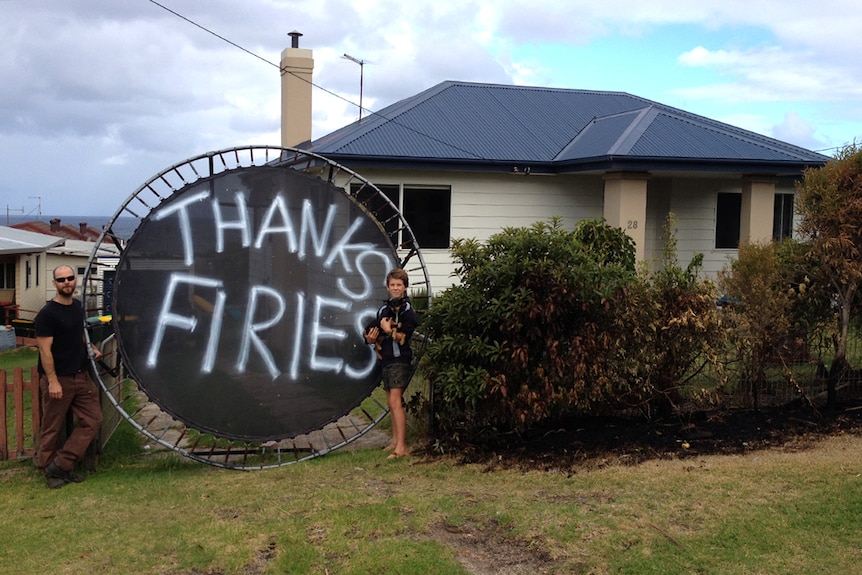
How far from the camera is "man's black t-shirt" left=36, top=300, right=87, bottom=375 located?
6.57 metres

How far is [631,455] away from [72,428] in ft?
15.3

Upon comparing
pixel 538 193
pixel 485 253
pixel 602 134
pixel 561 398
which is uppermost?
pixel 602 134

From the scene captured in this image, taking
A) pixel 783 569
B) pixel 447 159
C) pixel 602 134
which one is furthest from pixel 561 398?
pixel 602 134

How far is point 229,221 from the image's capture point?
7184 mm

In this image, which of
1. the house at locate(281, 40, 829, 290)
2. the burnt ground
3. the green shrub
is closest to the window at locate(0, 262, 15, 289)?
the house at locate(281, 40, 829, 290)

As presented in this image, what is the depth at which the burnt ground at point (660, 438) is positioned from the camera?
22.6 feet

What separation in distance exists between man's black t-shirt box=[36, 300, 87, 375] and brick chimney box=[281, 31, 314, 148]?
41.7 feet

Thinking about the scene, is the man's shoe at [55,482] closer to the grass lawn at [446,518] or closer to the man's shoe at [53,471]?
the man's shoe at [53,471]

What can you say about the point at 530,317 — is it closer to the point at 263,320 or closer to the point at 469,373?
the point at 469,373

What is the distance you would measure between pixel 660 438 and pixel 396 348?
2424 millimetres

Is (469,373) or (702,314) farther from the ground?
(702,314)

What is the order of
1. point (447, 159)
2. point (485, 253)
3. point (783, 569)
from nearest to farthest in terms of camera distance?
point (783, 569) < point (485, 253) < point (447, 159)

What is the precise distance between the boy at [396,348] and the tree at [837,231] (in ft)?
13.0

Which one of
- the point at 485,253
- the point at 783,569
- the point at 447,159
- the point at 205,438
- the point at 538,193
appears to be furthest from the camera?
the point at 538,193
